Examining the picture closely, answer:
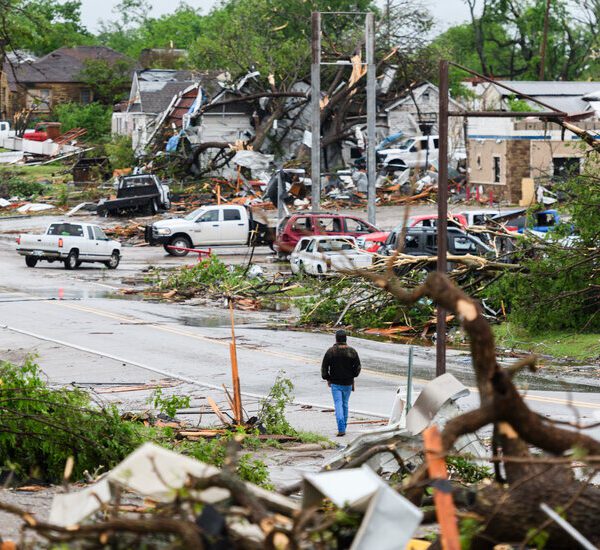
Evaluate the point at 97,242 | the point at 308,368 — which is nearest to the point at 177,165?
the point at 97,242

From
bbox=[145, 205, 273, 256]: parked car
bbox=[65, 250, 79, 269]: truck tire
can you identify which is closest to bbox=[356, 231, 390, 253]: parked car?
bbox=[145, 205, 273, 256]: parked car

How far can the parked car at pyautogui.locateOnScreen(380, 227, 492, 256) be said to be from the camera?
93.2 feet

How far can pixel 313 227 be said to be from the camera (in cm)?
3688

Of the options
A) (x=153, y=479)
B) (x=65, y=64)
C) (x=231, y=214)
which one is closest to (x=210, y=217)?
(x=231, y=214)

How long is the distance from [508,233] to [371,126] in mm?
11659

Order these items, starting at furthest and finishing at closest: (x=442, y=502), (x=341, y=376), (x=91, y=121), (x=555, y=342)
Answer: (x=91, y=121), (x=555, y=342), (x=341, y=376), (x=442, y=502)

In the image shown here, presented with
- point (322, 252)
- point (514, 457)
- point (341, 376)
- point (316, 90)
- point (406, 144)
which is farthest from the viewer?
point (406, 144)

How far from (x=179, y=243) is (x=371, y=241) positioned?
8.19m

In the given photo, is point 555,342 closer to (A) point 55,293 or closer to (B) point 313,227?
(A) point 55,293

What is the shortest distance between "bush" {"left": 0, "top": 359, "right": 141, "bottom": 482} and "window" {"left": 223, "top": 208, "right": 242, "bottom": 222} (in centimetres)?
2903

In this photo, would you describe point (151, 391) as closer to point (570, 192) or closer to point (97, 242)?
point (570, 192)

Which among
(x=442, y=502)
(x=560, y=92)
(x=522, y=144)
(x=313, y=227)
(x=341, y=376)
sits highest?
(x=560, y=92)

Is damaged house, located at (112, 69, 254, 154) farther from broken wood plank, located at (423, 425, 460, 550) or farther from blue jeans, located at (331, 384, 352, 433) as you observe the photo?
broken wood plank, located at (423, 425, 460, 550)

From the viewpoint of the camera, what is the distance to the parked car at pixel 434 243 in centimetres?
2842
